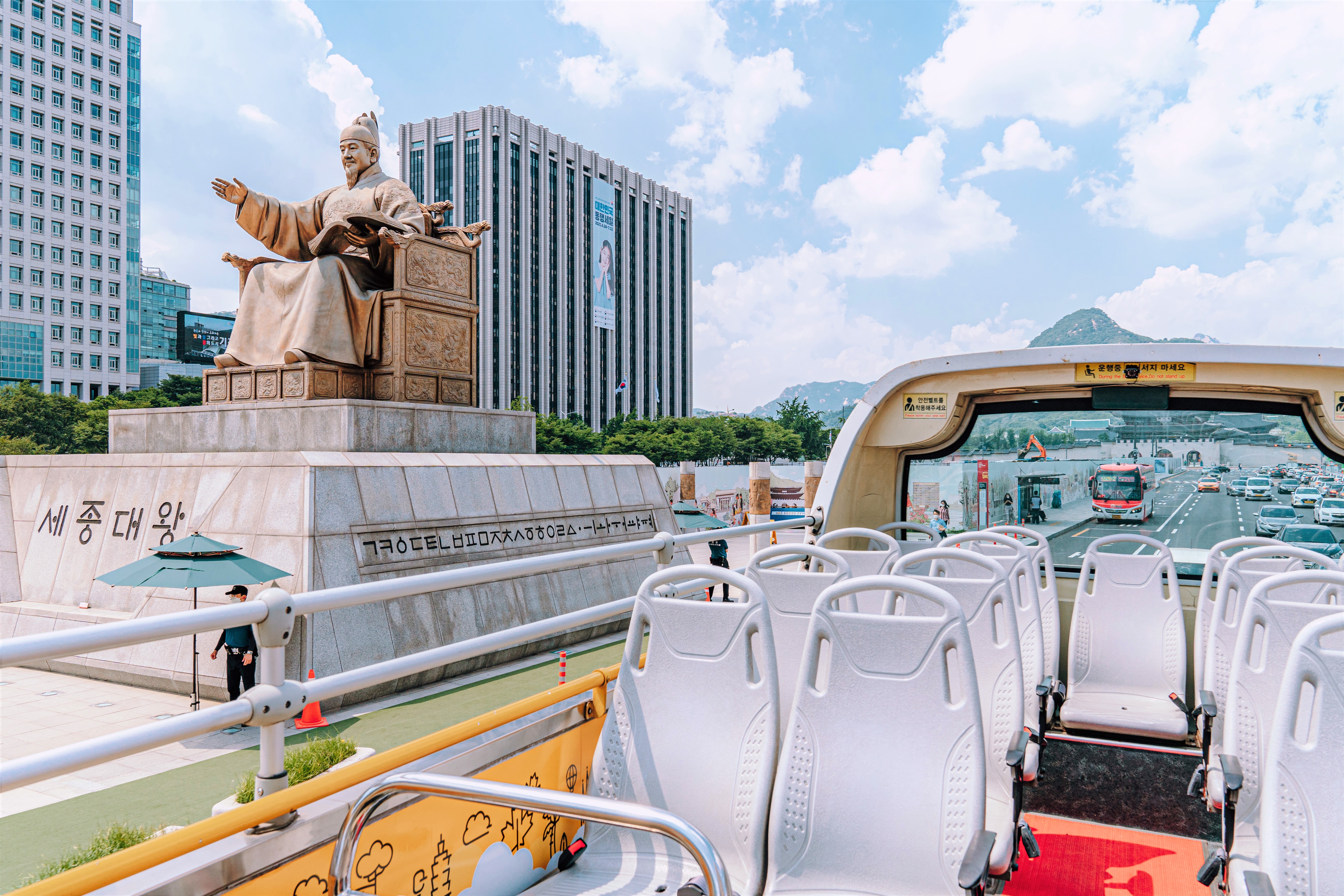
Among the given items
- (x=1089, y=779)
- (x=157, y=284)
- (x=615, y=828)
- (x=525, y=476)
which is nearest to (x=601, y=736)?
(x=615, y=828)

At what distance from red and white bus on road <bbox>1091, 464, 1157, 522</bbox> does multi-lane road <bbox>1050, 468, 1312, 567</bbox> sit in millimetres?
62

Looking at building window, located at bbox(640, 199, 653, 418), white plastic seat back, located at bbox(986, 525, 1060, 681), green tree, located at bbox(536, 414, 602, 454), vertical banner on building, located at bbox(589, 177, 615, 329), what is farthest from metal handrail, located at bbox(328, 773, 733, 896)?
building window, located at bbox(640, 199, 653, 418)

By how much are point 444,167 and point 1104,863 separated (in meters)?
90.9

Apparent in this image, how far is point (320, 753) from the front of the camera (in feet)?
19.4

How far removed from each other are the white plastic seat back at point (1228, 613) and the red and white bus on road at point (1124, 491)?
75.1 inches

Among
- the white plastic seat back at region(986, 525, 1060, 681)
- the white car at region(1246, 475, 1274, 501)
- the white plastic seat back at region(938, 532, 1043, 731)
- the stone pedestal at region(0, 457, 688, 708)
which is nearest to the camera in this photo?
the white plastic seat back at region(938, 532, 1043, 731)

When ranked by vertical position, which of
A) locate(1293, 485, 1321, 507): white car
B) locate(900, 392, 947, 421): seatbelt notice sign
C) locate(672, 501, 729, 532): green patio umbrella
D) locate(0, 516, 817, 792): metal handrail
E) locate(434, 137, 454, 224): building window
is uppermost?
locate(434, 137, 454, 224): building window

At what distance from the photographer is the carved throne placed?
11867 mm

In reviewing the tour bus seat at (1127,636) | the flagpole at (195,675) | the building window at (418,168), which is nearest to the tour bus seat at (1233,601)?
the tour bus seat at (1127,636)

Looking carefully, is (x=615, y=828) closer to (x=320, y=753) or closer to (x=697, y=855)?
(x=697, y=855)

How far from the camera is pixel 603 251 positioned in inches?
3789

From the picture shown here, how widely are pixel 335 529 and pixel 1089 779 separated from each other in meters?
7.99

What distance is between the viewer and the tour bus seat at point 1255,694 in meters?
2.83

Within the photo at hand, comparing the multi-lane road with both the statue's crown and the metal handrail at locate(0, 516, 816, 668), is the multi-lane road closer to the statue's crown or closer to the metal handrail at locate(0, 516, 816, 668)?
the metal handrail at locate(0, 516, 816, 668)
